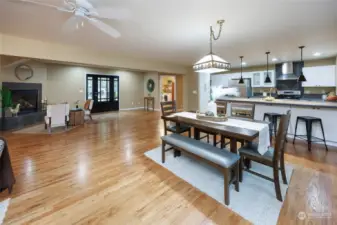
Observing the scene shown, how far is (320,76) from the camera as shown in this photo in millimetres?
5828

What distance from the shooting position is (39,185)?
2.18 metres

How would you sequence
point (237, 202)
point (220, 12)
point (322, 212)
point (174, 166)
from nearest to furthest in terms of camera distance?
1. point (322, 212)
2. point (237, 202)
3. point (220, 12)
4. point (174, 166)

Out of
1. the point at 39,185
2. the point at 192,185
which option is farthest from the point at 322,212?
the point at 39,185

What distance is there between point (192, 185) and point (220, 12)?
240 centimetres

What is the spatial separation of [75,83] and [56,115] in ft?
11.4

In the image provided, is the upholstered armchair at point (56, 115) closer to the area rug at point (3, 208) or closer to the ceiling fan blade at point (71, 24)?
the ceiling fan blade at point (71, 24)

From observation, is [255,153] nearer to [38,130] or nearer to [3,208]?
[3,208]

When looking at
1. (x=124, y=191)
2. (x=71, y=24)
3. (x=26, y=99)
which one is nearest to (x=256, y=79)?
(x=71, y=24)

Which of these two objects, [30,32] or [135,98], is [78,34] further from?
[135,98]

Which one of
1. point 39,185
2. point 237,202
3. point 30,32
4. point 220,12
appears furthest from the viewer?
point 30,32

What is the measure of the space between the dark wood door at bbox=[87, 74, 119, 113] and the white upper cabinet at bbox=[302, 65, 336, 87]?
28.1ft

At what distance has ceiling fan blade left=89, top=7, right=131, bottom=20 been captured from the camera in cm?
226

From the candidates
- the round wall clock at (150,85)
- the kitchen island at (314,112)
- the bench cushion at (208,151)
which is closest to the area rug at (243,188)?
the bench cushion at (208,151)

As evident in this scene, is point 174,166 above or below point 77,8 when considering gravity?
below
